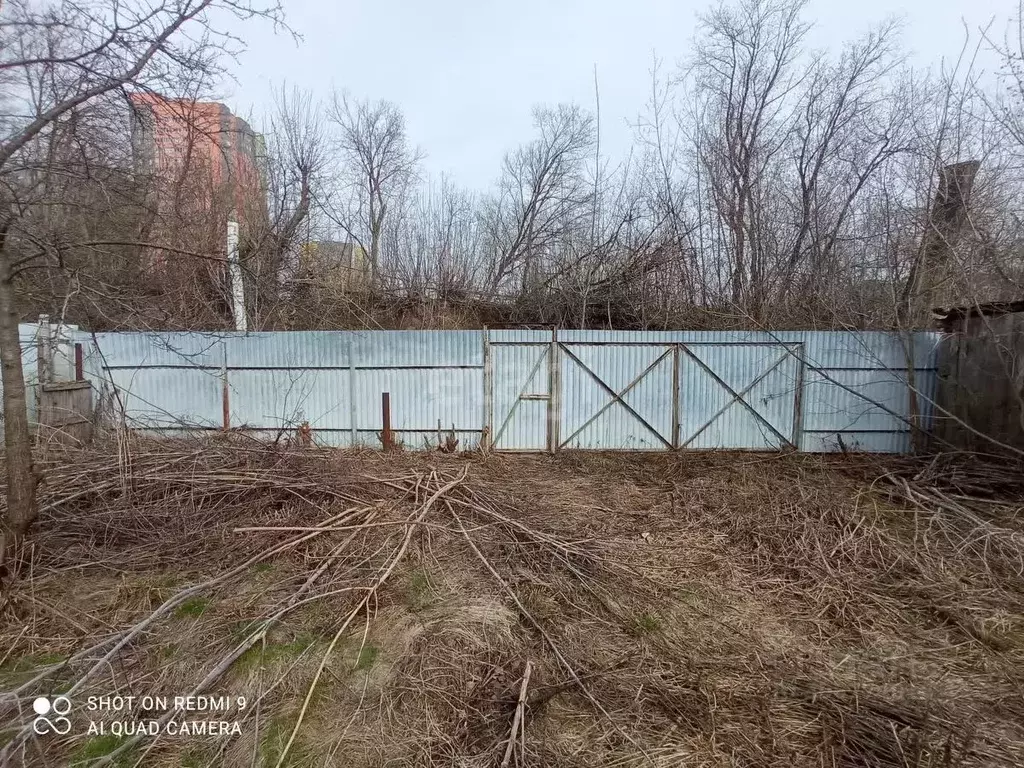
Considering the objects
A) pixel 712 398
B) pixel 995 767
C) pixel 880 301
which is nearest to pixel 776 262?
pixel 880 301

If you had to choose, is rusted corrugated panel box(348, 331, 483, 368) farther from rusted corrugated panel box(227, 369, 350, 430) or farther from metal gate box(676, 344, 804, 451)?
metal gate box(676, 344, 804, 451)

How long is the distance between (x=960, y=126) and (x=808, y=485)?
585 centimetres

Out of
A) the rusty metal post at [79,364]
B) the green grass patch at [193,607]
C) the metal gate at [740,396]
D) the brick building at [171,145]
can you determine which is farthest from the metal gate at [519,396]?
the rusty metal post at [79,364]

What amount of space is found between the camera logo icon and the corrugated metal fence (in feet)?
19.4

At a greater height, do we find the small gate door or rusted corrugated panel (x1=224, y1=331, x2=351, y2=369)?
rusted corrugated panel (x1=224, y1=331, x2=351, y2=369)

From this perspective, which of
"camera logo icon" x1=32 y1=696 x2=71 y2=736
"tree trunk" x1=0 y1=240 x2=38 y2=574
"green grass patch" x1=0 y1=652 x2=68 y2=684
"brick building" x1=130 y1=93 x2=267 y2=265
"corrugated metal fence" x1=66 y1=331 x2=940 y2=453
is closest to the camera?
"camera logo icon" x1=32 y1=696 x2=71 y2=736

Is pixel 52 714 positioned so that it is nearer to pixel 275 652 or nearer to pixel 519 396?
pixel 275 652

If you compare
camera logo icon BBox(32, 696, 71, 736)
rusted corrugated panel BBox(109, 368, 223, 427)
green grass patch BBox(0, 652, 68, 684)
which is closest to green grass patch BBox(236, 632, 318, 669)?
camera logo icon BBox(32, 696, 71, 736)

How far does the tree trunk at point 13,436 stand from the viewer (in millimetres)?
3289

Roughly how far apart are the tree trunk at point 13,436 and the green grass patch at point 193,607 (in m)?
1.32

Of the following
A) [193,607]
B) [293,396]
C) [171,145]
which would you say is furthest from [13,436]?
[293,396]

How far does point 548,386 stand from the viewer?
27.0 ft

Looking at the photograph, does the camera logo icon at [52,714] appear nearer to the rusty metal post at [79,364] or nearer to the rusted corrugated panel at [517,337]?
the rusted corrugated panel at [517,337]

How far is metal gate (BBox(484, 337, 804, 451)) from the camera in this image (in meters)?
8.16
